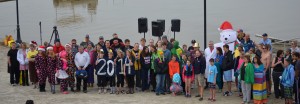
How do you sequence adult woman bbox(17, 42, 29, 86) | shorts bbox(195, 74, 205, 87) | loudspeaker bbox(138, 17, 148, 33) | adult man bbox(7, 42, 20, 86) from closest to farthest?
shorts bbox(195, 74, 205, 87) → adult woman bbox(17, 42, 29, 86) → adult man bbox(7, 42, 20, 86) → loudspeaker bbox(138, 17, 148, 33)

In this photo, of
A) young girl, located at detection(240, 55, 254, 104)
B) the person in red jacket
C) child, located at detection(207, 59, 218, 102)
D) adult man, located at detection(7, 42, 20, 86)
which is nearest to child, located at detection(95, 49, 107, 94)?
the person in red jacket

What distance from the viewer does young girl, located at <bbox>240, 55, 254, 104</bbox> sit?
10480 millimetres

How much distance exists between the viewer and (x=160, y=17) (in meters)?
36.6

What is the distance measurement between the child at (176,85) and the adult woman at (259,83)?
2.06 metres

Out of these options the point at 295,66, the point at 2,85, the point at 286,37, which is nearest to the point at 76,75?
the point at 2,85

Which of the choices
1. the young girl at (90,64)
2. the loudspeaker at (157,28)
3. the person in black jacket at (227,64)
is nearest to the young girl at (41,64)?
the young girl at (90,64)

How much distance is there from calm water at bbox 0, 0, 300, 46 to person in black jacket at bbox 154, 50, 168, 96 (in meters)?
13.3

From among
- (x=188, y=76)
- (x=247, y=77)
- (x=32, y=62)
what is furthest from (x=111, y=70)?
(x=247, y=77)

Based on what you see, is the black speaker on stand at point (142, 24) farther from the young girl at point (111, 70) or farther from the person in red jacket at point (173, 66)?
the person in red jacket at point (173, 66)

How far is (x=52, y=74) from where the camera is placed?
1230 cm

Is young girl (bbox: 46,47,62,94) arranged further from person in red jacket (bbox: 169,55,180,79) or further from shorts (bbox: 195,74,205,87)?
shorts (bbox: 195,74,205,87)

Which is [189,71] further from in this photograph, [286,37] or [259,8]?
[259,8]

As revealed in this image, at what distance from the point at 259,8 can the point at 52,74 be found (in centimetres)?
2955

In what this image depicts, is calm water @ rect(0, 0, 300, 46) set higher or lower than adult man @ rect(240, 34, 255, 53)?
higher
